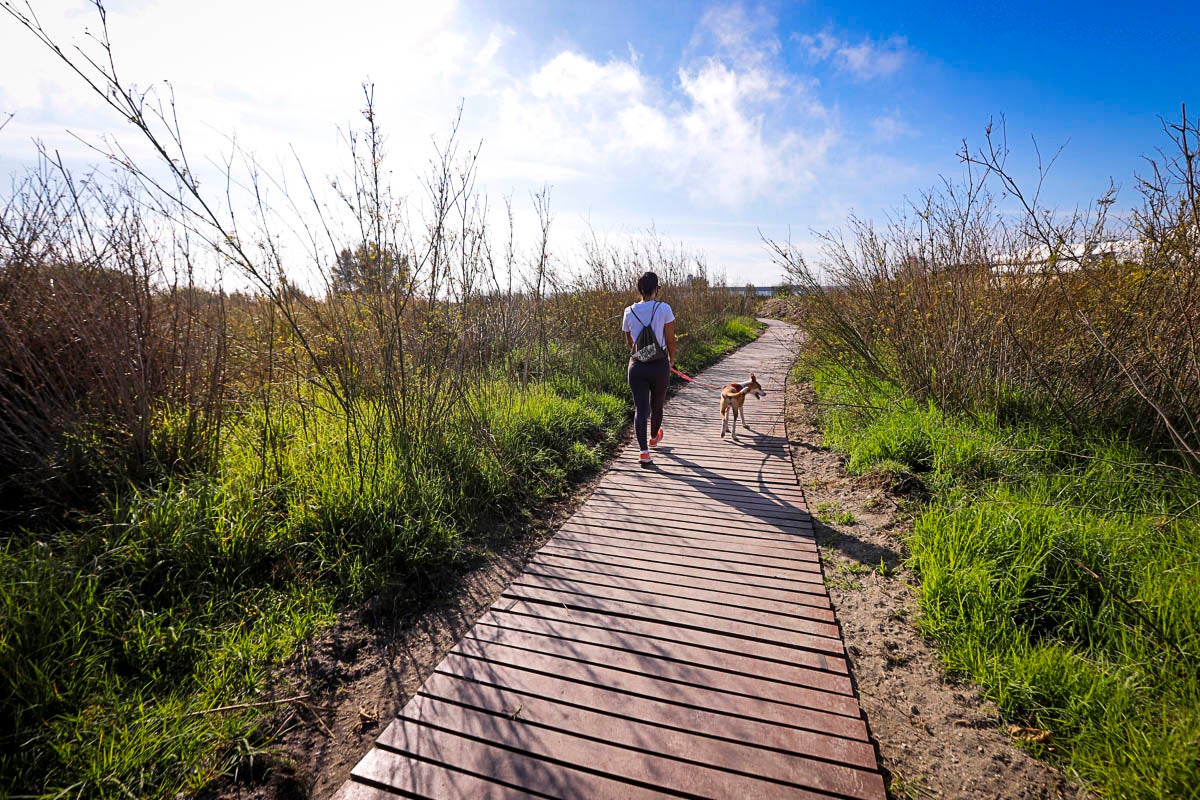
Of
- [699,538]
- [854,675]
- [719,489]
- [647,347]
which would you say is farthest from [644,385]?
[854,675]

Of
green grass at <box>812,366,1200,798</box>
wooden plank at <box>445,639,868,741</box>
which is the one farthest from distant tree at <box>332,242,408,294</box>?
green grass at <box>812,366,1200,798</box>

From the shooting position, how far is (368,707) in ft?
6.99

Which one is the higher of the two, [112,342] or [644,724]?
[112,342]

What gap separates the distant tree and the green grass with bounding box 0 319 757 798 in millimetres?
987

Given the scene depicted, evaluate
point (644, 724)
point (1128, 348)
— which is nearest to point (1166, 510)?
point (1128, 348)

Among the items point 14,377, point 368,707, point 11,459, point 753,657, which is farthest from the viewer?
point 14,377

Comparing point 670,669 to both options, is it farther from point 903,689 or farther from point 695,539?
point 695,539

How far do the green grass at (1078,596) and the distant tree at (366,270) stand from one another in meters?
4.09

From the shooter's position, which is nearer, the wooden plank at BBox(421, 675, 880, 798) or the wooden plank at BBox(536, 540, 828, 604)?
the wooden plank at BBox(421, 675, 880, 798)

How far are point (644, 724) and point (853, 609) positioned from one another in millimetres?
1462

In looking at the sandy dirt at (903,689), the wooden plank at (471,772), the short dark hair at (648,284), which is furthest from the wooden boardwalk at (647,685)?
the short dark hair at (648,284)

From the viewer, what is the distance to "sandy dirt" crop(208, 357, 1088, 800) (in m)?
1.76

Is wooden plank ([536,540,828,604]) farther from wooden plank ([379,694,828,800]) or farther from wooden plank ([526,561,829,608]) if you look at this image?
wooden plank ([379,694,828,800])

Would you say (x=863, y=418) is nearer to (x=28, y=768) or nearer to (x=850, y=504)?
(x=850, y=504)
